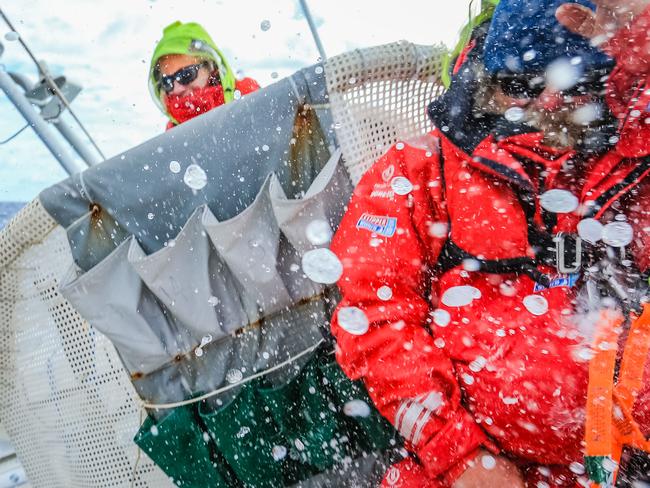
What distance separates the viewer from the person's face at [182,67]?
320cm

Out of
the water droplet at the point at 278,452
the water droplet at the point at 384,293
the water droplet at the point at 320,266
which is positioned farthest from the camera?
the water droplet at the point at 278,452

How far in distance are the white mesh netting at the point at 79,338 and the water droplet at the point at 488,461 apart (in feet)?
3.71

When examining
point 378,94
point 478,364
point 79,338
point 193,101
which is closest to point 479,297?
point 478,364

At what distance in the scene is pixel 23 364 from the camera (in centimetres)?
225

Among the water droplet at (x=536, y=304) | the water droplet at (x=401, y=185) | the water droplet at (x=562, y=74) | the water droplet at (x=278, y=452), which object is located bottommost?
the water droplet at (x=278, y=452)

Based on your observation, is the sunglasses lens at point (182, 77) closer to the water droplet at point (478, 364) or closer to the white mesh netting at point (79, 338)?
the white mesh netting at point (79, 338)

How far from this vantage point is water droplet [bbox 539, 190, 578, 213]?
1.26 meters

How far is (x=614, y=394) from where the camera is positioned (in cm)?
116

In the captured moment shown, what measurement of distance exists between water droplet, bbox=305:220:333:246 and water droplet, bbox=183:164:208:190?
0.48 meters

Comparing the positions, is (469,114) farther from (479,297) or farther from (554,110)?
(479,297)

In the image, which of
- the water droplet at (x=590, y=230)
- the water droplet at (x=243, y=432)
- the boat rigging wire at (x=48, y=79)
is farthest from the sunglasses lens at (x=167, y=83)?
the water droplet at (x=590, y=230)

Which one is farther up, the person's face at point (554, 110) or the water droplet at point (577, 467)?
the person's face at point (554, 110)

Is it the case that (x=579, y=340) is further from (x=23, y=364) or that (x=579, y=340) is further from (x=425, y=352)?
(x=23, y=364)

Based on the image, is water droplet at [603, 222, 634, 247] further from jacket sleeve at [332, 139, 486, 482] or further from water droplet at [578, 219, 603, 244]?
jacket sleeve at [332, 139, 486, 482]
